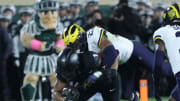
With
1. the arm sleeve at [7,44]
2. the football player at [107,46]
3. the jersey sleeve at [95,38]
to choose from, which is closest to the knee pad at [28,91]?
the arm sleeve at [7,44]

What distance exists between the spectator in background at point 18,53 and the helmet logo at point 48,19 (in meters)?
1.83

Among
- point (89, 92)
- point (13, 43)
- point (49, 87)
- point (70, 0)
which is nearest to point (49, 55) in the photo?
point (49, 87)

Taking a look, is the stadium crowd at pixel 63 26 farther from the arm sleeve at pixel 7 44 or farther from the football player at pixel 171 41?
the football player at pixel 171 41

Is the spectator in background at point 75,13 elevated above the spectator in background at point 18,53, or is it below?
above

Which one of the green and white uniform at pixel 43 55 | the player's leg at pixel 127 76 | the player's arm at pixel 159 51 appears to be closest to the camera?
the player's arm at pixel 159 51

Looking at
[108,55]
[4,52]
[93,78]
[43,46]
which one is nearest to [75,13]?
[4,52]

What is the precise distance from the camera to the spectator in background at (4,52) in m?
12.2

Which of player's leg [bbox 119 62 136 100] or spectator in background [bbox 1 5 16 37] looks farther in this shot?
spectator in background [bbox 1 5 16 37]

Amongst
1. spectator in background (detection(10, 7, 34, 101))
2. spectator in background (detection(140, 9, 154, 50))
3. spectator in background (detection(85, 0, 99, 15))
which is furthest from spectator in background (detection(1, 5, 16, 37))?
spectator in background (detection(140, 9, 154, 50))

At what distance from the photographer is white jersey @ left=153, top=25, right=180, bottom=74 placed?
316 inches

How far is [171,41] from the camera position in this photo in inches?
318

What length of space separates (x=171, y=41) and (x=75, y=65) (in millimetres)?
1433

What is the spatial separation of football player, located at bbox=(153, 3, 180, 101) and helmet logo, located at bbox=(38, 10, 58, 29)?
2970mm

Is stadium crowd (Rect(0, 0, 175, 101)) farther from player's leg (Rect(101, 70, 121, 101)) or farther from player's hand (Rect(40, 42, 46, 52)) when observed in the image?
player's leg (Rect(101, 70, 121, 101))
